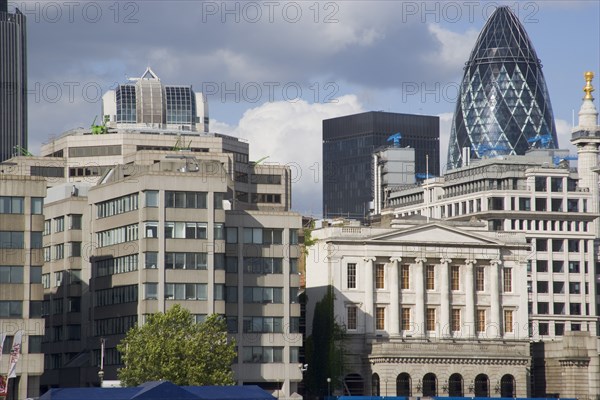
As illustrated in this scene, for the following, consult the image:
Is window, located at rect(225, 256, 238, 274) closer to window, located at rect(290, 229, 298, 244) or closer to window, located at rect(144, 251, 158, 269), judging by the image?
window, located at rect(290, 229, 298, 244)

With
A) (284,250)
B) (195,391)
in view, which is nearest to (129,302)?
(284,250)

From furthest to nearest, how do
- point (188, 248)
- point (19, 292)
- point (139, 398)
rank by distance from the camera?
point (188, 248) < point (19, 292) < point (139, 398)

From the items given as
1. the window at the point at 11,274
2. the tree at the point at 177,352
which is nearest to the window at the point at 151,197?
the tree at the point at 177,352

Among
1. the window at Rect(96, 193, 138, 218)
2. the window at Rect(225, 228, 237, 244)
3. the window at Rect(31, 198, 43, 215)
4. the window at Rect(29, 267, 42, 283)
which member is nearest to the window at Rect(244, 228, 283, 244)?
the window at Rect(225, 228, 237, 244)

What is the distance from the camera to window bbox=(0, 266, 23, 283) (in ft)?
554

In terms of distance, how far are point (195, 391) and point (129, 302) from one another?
40.7 meters

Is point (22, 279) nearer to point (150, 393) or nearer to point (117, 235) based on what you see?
point (117, 235)

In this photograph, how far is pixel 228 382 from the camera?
173125 mm

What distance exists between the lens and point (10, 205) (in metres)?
170

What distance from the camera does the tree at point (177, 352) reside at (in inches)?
6747

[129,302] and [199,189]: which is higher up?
[199,189]

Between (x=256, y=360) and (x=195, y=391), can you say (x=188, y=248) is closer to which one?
(x=256, y=360)

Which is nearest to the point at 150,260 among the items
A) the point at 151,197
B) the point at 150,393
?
the point at 151,197

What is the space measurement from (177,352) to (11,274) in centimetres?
1857
